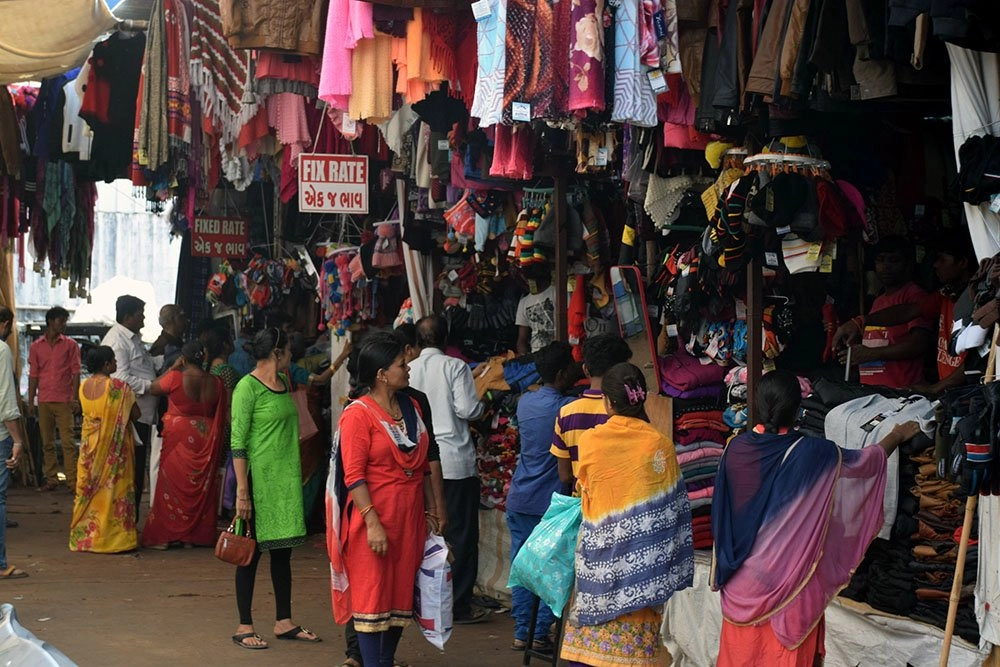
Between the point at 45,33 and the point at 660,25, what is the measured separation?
5894 mm

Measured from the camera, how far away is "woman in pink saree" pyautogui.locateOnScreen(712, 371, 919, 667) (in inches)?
209

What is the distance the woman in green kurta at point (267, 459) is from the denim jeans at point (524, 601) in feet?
3.98

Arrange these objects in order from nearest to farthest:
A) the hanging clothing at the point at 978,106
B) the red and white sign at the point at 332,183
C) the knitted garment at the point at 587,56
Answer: the hanging clothing at the point at 978,106 < the knitted garment at the point at 587,56 < the red and white sign at the point at 332,183

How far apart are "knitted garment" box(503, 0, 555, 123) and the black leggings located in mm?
2913

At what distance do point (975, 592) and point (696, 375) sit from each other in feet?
9.23

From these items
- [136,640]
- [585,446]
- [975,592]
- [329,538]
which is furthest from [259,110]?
[975,592]

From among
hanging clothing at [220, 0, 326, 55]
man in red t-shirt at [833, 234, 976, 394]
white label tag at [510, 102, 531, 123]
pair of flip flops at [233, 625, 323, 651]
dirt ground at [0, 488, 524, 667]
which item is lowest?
dirt ground at [0, 488, 524, 667]

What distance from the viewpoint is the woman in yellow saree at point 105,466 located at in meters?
11.3

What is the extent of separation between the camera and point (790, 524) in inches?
209

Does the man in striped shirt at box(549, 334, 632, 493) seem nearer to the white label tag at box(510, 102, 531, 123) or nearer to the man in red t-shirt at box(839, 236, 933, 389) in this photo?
the white label tag at box(510, 102, 531, 123)

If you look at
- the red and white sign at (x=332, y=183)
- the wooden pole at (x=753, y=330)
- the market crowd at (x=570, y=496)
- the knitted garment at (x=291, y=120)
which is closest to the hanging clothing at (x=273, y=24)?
the red and white sign at (x=332, y=183)

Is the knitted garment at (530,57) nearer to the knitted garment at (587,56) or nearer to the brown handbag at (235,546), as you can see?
the knitted garment at (587,56)

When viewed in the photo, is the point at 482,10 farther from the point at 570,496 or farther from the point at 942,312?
the point at 942,312

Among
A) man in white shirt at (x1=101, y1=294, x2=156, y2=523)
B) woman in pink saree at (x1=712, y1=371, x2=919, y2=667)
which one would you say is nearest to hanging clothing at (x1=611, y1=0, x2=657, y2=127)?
woman in pink saree at (x1=712, y1=371, x2=919, y2=667)
